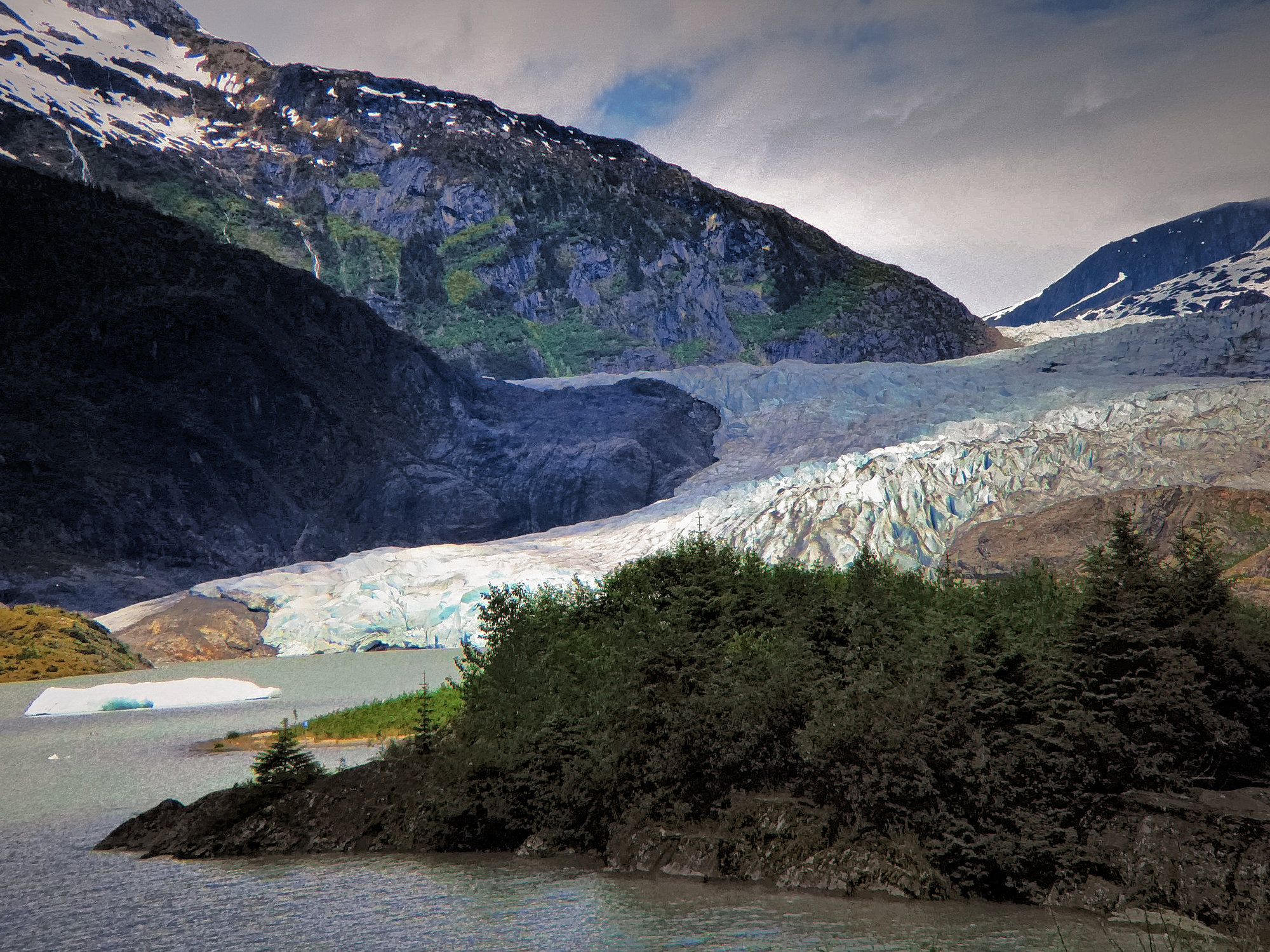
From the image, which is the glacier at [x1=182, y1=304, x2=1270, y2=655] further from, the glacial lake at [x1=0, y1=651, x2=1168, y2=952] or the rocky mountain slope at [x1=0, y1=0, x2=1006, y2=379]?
the rocky mountain slope at [x1=0, y1=0, x2=1006, y2=379]

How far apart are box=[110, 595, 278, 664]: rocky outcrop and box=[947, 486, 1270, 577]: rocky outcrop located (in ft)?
125

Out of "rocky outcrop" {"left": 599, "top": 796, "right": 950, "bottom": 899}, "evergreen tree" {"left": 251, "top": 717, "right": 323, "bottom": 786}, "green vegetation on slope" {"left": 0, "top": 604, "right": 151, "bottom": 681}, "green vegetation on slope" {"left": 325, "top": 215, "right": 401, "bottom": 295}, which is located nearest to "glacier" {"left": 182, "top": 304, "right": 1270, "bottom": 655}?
"green vegetation on slope" {"left": 0, "top": 604, "right": 151, "bottom": 681}

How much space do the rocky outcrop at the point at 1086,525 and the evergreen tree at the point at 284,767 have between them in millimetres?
35344

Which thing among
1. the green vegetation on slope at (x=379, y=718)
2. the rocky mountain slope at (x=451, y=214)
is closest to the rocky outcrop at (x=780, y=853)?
the green vegetation on slope at (x=379, y=718)

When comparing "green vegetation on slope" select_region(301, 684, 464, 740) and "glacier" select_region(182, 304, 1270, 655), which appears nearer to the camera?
"green vegetation on slope" select_region(301, 684, 464, 740)

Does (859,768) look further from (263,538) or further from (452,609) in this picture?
(263,538)

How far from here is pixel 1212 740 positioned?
42.0 ft

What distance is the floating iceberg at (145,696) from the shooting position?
37844 millimetres

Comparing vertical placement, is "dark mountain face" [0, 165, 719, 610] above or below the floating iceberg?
above

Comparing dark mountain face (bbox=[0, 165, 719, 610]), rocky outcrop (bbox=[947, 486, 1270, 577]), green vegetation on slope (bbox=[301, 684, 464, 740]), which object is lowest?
green vegetation on slope (bbox=[301, 684, 464, 740])

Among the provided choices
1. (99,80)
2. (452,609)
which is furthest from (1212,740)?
(99,80)

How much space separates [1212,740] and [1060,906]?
295cm

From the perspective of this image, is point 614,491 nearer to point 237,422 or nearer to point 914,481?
point 237,422

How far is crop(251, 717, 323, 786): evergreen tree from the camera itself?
16672mm
